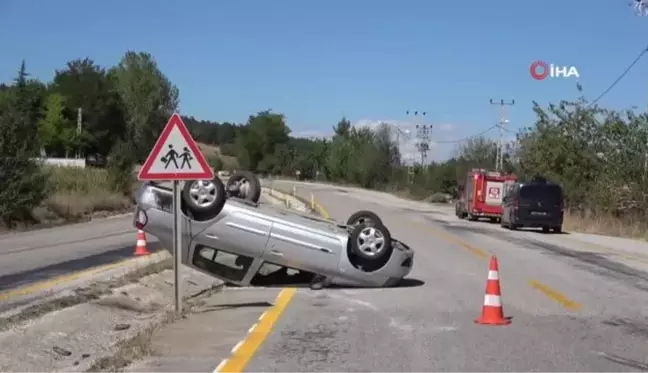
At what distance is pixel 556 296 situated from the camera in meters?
13.8

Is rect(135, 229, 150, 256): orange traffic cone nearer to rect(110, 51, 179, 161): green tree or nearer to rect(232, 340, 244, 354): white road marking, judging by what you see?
rect(232, 340, 244, 354): white road marking

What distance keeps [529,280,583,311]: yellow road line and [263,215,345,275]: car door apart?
3.28m

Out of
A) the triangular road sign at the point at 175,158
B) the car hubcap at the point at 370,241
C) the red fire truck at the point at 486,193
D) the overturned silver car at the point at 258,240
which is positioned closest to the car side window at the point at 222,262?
the overturned silver car at the point at 258,240

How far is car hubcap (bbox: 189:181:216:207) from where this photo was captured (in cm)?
1317

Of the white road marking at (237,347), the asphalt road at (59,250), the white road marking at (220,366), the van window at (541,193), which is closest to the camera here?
the white road marking at (220,366)

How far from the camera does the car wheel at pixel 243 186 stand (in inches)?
595

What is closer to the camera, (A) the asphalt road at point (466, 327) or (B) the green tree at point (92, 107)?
(A) the asphalt road at point (466, 327)

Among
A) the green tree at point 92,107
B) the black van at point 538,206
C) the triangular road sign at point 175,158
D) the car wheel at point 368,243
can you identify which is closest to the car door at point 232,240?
the car wheel at point 368,243

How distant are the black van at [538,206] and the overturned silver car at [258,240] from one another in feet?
74.4

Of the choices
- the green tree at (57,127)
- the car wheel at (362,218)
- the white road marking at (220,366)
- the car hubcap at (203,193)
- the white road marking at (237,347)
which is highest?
the green tree at (57,127)

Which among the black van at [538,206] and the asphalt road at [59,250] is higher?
the black van at [538,206]

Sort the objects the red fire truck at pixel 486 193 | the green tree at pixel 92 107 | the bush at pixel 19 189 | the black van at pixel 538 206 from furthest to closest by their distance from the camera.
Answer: the green tree at pixel 92 107 → the red fire truck at pixel 486 193 → the black van at pixel 538 206 → the bush at pixel 19 189

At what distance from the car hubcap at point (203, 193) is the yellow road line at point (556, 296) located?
5.25 m

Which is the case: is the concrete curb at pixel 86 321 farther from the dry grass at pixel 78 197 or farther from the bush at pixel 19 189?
the dry grass at pixel 78 197
